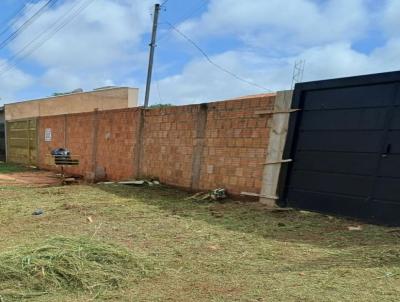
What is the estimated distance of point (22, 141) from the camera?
22109 mm

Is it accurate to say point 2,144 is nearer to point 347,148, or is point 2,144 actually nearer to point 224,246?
point 347,148

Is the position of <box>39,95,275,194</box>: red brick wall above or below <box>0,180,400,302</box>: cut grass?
above

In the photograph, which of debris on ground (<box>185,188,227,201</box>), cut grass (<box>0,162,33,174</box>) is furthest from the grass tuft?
cut grass (<box>0,162,33,174</box>)

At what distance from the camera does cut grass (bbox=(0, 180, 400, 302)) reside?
12.6ft

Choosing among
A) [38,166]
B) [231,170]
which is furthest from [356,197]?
[38,166]

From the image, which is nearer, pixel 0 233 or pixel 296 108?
pixel 0 233

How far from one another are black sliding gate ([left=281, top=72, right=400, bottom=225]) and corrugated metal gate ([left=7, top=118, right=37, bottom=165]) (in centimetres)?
1577

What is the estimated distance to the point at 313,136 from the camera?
7.41 metres

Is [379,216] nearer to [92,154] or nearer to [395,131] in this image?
[395,131]

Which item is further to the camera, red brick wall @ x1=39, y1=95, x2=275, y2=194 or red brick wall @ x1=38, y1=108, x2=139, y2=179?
red brick wall @ x1=38, y1=108, x2=139, y2=179

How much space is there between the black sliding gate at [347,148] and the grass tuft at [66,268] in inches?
137

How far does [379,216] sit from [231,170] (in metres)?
3.26

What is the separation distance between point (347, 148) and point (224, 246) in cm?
271

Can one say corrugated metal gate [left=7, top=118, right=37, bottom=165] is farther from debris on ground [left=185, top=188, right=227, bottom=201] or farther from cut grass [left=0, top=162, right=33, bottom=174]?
debris on ground [left=185, top=188, right=227, bottom=201]
